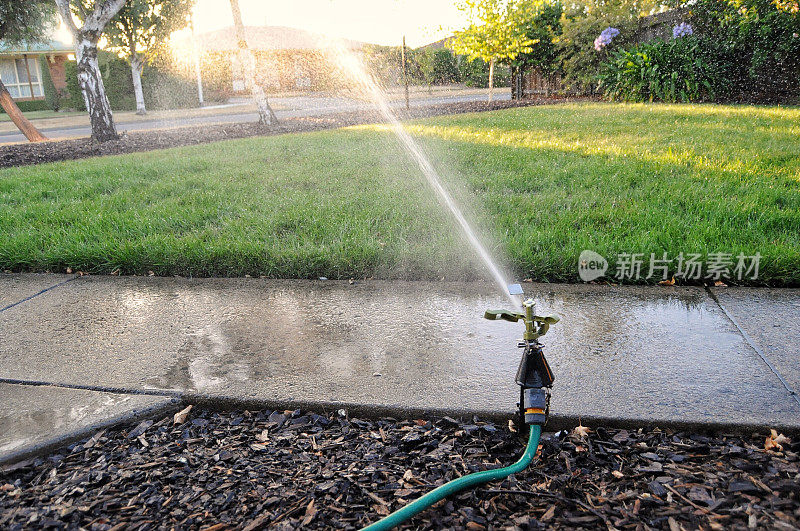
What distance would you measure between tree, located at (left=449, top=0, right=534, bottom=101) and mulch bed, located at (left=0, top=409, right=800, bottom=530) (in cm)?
1202

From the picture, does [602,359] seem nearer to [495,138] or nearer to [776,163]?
[776,163]

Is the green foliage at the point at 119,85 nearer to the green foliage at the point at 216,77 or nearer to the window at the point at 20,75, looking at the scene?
the green foliage at the point at 216,77

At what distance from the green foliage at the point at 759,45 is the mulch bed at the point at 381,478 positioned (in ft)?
34.5

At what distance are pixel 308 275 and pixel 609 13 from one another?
12875 mm

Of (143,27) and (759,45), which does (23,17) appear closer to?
(143,27)

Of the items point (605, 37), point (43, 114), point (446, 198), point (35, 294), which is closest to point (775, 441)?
point (446, 198)

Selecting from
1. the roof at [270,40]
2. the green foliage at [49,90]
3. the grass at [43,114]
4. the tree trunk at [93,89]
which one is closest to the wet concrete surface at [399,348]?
the tree trunk at [93,89]

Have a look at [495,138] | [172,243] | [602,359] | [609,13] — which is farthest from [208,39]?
[602,359]

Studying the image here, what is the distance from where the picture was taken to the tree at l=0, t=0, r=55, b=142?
11.6m

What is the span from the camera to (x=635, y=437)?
1.71m

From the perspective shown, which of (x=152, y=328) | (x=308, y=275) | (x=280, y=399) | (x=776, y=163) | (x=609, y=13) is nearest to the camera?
(x=280, y=399)

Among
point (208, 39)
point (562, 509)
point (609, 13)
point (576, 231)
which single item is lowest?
point (562, 509)

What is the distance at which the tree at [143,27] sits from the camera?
62.2 feet
